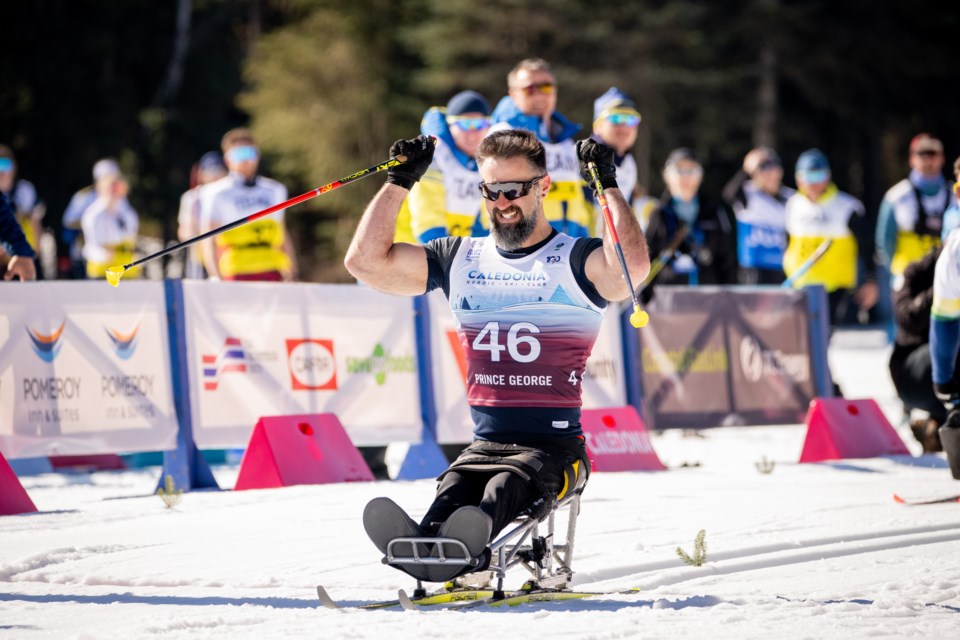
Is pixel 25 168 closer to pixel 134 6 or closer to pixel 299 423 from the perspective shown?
pixel 134 6

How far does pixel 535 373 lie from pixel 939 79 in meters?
37.4

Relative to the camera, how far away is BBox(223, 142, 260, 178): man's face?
1354 cm

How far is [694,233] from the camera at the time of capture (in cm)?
1499

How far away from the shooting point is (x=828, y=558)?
6980 mm

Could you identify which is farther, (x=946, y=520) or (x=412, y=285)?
(x=946, y=520)

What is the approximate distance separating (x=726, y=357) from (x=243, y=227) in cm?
430

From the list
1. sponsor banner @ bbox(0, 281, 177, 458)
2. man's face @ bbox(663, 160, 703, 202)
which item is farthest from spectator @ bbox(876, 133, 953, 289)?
sponsor banner @ bbox(0, 281, 177, 458)

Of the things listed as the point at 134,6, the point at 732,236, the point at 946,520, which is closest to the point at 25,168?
the point at 134,6

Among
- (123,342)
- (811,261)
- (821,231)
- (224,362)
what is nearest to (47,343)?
(123,342)

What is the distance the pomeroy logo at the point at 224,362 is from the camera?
1023cm

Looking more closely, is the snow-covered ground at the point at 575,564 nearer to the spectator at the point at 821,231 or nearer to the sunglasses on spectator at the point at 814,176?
the spectator at the point at 821,231

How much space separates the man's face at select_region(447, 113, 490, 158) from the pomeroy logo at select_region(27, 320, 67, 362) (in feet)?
10.5

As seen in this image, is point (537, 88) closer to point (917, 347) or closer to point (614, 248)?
point (917, 347)

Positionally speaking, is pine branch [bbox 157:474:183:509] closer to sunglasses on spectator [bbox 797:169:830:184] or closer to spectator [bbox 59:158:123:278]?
sunglasses on spectator [bbox 797:169:830:184]
